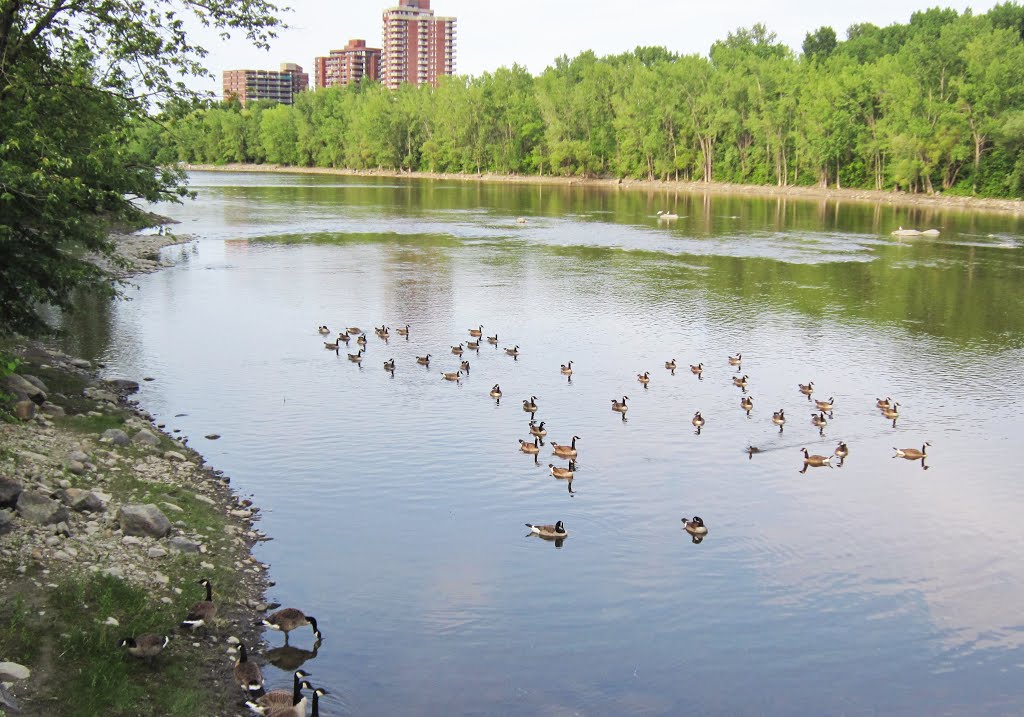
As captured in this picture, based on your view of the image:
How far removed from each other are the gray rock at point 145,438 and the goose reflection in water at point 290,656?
10.2 m

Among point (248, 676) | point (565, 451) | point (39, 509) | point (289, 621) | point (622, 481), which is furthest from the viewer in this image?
point (565, 451)

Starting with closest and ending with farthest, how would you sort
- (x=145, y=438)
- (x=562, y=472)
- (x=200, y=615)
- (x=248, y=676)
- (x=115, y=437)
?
(x=248, y=676)
(x=200, y=615)
(x=115, y=437)
(x=145, y=438)
(x=562, y=472)

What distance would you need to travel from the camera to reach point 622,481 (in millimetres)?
25625

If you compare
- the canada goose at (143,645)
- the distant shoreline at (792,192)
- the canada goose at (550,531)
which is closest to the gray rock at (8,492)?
the canada goose at (143,645)

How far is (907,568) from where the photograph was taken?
68.0ft

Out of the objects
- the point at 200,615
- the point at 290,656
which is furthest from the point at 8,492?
the point at 290,656

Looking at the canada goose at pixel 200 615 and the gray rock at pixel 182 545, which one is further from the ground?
the gray rock at pixel 182 545

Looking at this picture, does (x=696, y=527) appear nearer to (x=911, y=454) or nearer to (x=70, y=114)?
(x=911, y=454)

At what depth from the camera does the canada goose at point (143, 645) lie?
14.6m

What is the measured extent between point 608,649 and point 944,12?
18617 cm

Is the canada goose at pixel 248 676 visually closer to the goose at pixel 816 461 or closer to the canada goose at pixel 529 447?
the canada goose at pixel 529 447

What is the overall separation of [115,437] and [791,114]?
434 ft

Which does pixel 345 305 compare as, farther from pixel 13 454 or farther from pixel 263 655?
pixel 263 655

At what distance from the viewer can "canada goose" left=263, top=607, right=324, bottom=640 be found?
16.7 metres
